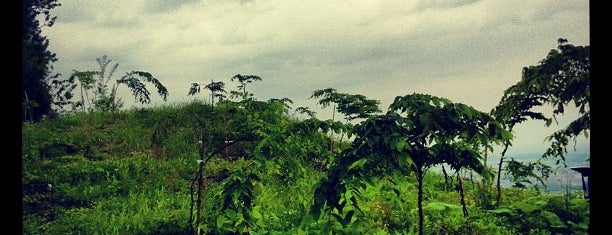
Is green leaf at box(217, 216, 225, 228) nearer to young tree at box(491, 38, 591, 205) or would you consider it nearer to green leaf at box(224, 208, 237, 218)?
green leaf at box(224, 208, 237, 218)

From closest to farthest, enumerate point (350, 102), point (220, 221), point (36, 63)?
1. point (220, 221)
2. point (350, 102)
3. point (36, 63)

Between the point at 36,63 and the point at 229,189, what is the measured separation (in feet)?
47.3

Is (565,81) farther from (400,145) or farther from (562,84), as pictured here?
(400,145)

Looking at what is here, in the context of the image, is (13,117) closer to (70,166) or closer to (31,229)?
(31,229)

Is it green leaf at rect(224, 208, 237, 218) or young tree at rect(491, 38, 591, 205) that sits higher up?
young tree at rect(491, 38, 591, 205)

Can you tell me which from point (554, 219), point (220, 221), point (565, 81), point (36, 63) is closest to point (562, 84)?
point (565, 81)

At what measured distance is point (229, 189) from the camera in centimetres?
480

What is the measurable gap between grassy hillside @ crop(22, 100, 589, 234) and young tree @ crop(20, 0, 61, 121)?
303 centimetres

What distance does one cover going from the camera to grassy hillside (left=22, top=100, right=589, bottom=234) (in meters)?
4.84

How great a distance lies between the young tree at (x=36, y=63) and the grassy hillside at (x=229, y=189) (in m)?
3.03

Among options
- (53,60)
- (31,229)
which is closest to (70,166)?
(31,229)

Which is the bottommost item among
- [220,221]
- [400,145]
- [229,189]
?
[220,221]

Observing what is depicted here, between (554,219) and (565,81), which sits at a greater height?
(565,81)

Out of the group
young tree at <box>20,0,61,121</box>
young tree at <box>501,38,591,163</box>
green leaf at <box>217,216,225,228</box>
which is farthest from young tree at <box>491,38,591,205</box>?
young tree at <box>20,0,61,121</box>
